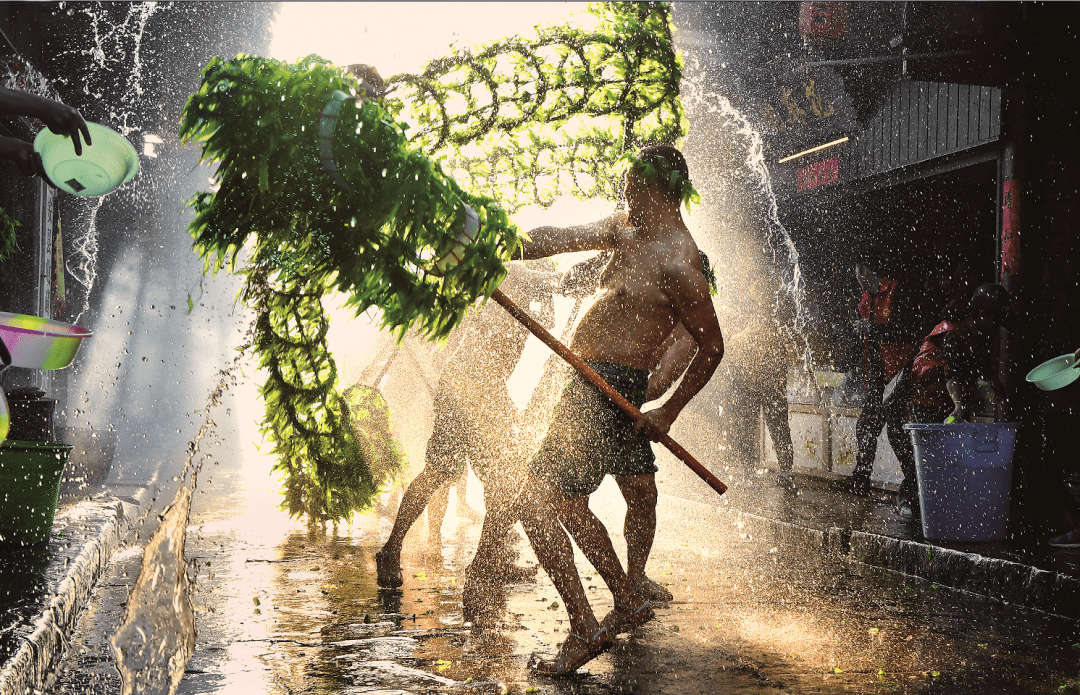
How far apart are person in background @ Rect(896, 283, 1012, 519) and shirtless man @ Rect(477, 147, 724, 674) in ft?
11.6

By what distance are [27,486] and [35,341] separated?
3.33 feet

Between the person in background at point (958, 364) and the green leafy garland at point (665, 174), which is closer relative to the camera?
the green leafy garland at point (665, 174)

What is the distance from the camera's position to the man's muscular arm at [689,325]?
407cm

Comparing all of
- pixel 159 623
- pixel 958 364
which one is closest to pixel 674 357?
pixel 159 623

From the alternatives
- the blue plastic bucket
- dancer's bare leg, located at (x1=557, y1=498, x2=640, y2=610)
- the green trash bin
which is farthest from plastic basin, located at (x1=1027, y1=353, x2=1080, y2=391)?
the green trash bin

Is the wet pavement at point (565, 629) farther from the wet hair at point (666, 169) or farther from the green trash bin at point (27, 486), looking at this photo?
the wet hair at point (666, 169)

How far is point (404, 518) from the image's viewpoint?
5.39m

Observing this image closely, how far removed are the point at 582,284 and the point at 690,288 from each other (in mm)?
1467

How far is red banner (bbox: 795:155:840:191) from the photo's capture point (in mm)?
13141

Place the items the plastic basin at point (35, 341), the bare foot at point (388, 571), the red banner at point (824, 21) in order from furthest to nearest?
the red banner at point (824, 21) < the bare foot at point (388, 571) < the plastic basin at point (35, 341)

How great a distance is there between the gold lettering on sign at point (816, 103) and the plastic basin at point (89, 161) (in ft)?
34.6

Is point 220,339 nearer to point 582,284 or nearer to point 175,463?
point 175,463

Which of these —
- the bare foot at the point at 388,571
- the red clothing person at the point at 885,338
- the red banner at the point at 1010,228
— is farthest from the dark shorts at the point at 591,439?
the red clothing person at the point at 885,338

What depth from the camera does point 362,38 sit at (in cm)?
663
